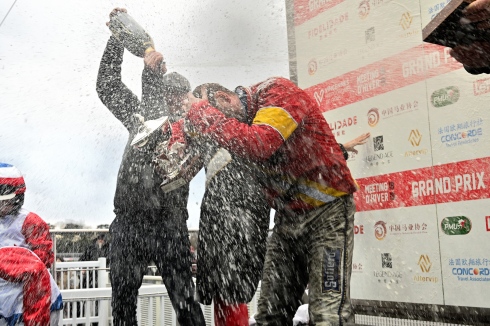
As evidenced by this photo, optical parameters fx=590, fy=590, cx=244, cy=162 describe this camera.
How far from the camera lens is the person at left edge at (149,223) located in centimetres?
409

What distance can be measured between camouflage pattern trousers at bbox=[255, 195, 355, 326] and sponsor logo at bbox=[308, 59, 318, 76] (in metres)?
1.32

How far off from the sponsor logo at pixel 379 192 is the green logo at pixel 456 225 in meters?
0.44

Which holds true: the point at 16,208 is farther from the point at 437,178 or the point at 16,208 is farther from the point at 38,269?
the point at 437,178

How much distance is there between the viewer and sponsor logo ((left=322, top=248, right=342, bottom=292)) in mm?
2996

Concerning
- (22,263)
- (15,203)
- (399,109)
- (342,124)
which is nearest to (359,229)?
(342,124)

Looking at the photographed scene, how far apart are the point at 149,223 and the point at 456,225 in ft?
6.78

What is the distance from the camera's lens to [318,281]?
9.94 feet

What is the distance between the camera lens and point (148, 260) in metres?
4.17

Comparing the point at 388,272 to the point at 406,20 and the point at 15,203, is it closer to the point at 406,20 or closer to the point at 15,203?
the point at 406,20

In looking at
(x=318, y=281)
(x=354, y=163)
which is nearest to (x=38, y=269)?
(x=318, y=281)

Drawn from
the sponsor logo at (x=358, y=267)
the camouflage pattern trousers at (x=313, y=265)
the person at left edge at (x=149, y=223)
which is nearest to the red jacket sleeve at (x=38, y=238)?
the person at left edge at (x=149, y=223)

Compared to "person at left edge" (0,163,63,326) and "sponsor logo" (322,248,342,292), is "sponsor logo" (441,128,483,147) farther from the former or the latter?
"person at left edge" (0,163,63,326)

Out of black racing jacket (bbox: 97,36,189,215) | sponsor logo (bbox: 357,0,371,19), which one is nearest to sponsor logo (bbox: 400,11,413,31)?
sponsor logo (bbox: 357,0,371,19)

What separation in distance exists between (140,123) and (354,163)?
4.89 ft
